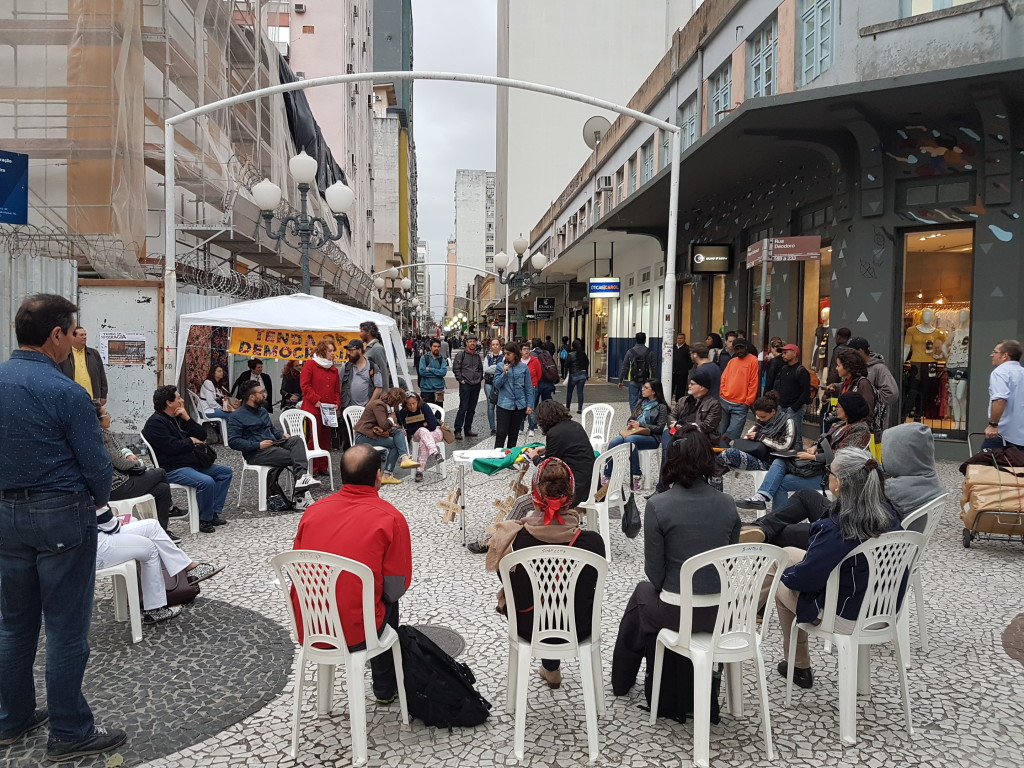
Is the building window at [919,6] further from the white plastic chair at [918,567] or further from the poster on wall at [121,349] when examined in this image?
the poster on wall at [121,349]

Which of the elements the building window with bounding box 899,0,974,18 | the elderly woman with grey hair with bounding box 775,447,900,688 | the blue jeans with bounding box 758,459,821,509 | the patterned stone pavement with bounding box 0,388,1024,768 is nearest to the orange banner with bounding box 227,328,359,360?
the patterned stone pavement with bounding box 0,388,1024,768

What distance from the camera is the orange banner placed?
12.2 meters

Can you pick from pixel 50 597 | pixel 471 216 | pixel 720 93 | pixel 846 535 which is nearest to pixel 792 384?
pixel 846 535

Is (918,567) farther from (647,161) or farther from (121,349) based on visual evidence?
(647,161)

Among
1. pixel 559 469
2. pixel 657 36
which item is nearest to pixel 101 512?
pixel 559 469

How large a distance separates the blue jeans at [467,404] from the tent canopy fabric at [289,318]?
172 cm

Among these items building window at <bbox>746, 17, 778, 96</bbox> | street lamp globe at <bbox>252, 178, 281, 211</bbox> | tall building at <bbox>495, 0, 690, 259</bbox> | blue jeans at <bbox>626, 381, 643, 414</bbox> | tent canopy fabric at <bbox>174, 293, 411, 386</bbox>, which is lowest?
blue jeans at <bbox>626, 381, 643, 414</bbox>

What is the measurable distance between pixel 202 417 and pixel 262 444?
5.14m

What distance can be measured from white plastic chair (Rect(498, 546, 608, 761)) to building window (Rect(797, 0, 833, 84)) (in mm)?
11564

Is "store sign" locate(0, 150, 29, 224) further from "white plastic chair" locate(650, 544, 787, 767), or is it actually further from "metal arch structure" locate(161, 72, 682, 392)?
"white plastic chair" locate(650, 544, 787, 767)

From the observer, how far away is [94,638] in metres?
4.76

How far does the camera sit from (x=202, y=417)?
498 inches

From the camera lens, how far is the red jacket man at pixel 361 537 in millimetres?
3445

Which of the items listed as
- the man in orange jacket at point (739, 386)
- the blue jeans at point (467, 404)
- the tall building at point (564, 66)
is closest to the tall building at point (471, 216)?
the tall building at point (564, 66)
